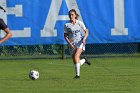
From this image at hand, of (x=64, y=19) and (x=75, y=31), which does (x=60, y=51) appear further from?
(x=75, y=31)

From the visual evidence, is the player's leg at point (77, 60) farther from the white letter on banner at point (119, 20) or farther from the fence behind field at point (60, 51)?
the fence behind field at point (60, 51)

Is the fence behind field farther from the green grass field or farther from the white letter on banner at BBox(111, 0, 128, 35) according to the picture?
the green grass field

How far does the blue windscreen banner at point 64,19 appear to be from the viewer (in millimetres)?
25484

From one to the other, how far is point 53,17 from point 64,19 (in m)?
0.51

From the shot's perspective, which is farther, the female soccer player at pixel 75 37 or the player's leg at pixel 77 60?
the female soccer player at pixel 75 37

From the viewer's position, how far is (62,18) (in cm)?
2562

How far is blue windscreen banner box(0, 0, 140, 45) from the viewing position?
83.6 ft

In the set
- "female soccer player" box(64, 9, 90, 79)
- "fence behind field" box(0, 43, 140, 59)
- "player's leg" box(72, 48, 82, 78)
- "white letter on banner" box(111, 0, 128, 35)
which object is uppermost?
"female soccer player" box(64, 9, 90, 79)

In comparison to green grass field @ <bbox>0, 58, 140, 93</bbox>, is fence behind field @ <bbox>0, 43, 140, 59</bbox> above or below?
below

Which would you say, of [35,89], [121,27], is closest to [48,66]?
[121,27]

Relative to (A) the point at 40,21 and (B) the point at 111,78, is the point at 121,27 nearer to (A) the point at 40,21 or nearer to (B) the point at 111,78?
(A) the point at 40,21

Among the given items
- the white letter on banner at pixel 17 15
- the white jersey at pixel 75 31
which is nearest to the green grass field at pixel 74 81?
the white jersey at pixel 75 31

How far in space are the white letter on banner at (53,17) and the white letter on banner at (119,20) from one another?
1.84 meters

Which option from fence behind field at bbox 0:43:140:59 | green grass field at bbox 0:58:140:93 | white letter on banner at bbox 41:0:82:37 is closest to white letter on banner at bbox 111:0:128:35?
fence behind field at bbox 0:43:140:59
